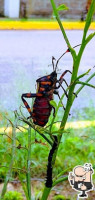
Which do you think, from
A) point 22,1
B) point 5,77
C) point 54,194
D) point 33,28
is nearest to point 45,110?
point 54,194

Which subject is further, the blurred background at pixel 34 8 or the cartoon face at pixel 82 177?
the blurred background at pixel 34 8

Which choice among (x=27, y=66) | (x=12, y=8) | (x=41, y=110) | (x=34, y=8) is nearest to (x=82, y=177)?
(x=41, y=110)

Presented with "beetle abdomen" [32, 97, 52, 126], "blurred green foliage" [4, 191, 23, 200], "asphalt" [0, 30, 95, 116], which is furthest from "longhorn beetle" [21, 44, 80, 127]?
"blurred green foliage" [4, 191, 23, 200]

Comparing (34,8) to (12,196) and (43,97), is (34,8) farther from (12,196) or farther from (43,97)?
(43,97)

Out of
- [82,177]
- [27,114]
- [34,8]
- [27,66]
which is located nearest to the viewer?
[82,177]

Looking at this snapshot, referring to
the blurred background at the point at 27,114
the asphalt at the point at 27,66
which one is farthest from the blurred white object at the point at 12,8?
the blurred background at the point at 27,114

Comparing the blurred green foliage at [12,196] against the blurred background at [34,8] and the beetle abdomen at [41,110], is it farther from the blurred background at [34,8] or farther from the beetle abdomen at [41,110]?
the blurred background at [34,8]

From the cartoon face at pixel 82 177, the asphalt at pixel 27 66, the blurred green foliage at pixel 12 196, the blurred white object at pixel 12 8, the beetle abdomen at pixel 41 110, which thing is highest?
the blurred white object at pixel 12 8
